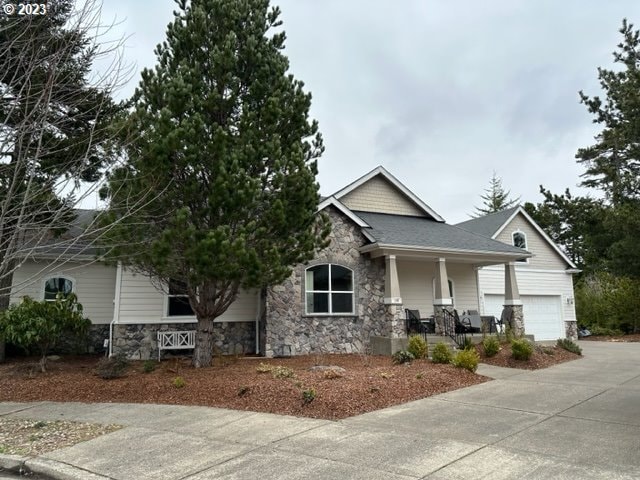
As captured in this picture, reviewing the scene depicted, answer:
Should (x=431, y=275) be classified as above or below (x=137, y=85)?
below

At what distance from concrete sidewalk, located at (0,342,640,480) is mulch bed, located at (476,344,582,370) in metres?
2.96

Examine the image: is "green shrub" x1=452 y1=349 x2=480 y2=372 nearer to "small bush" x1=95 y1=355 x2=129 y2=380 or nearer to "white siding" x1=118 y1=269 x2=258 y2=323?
"white siding" x1=118 y1=269 x2=258 y2=323

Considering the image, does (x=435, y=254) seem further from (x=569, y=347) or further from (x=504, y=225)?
(x=504, y=225)

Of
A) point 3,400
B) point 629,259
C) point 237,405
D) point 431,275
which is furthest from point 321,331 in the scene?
point 629,259

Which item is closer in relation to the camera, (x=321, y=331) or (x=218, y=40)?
(x=218, y=40)

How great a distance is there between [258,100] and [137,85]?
8.01 ft

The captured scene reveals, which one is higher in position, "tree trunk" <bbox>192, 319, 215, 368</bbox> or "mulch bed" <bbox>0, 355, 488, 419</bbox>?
"tree trunk" <bbox>192, 319, 215, 368</bbox>

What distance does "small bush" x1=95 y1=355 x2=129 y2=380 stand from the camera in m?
9.38

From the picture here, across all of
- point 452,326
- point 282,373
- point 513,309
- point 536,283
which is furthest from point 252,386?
point 536,283

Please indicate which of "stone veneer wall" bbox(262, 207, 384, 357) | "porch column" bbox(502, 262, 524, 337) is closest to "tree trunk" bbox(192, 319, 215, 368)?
"stone veneer wall" bbox(262, 207, 384, 357)

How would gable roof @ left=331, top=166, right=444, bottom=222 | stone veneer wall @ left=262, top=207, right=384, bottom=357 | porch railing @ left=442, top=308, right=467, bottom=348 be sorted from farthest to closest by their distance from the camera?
1. gable roof @ left=331, top=166, right=444, bottom=222
2. porch railing @ left=442, top=308, right=467, bottom=348
3. stone veneer wall @ left=262, top=207, right=384, bottom=357

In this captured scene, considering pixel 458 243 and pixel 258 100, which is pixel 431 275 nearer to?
pixel 458 243

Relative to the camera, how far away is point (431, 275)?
16.3 metres

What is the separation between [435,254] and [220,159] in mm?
8056
